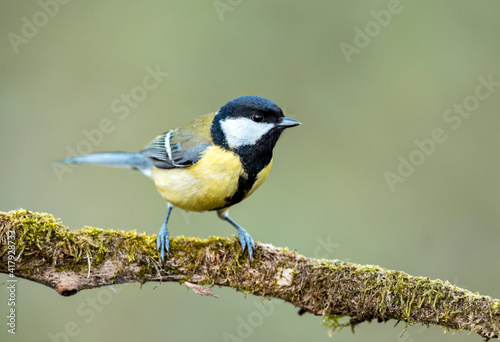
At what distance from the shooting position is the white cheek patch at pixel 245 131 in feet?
11.3

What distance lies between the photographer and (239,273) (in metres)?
3.09

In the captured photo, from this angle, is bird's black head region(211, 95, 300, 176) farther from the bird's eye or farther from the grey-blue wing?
the grey-blue wing

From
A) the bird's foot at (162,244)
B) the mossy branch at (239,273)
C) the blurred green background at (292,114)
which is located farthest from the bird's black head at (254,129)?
the blurred green background at (292,114)

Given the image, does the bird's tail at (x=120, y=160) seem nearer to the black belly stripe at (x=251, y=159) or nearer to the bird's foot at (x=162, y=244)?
the black belly stripe at (x=251, y=159)

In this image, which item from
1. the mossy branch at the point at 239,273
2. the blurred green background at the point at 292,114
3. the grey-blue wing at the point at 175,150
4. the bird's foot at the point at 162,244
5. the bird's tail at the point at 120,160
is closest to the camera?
the mossy branch at the point at 239,273

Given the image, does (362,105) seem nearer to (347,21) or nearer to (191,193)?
(347,21)

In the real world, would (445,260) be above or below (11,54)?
below

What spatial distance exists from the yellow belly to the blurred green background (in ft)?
5.67

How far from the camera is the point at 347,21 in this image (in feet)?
20.1

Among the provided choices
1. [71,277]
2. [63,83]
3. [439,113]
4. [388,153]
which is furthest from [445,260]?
[63,83]

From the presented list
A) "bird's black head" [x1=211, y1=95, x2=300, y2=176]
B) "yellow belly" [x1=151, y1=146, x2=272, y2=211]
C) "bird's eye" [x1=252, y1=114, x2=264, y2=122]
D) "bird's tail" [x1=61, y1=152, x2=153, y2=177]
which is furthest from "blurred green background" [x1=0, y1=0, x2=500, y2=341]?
"bird's eye" [x1=252, y1=114, x2=264, y2=122]

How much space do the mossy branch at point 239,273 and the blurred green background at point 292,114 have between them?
1.97 meters

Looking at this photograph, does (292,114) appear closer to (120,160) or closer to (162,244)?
(120,160)

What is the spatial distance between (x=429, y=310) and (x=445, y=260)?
2647mm
